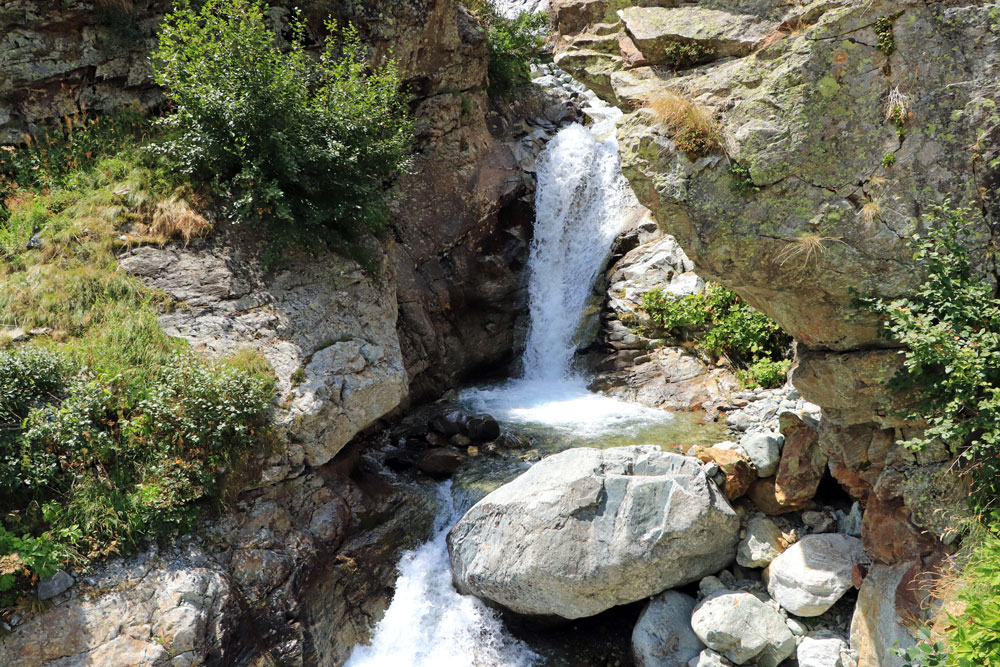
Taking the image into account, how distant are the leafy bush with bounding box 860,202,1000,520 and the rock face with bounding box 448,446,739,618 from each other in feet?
7.89

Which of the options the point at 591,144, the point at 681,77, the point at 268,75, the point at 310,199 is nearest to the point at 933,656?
the point at 681,77

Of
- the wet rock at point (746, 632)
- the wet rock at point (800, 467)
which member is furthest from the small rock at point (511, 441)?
the wet rock at point (746, 632)

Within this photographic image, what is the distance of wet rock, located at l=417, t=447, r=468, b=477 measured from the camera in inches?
374

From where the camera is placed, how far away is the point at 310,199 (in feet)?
31.4

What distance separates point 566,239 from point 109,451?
10702 millimetres

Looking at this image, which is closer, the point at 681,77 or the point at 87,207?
the point at 681,77

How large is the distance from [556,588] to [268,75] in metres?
7.80

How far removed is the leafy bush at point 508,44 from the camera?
16.8 m

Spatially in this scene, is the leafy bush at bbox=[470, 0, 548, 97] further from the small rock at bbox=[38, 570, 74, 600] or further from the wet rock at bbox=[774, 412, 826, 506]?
the small rock at bbox=[38, 570, 74, 600]

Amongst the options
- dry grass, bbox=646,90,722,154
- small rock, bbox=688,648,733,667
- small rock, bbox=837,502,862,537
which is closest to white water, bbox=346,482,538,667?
small rock, bbox=688,648,733,667

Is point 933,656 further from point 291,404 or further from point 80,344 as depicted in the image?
point 80,344

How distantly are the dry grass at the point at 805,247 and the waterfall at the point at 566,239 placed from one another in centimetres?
834

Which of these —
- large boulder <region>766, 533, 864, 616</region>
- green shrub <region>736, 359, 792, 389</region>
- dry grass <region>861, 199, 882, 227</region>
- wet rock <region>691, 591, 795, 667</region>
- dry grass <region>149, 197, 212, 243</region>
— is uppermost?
dry grass <region>149, 197, 212, 243</region>

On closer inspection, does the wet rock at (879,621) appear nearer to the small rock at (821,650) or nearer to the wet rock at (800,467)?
the small rock at (821,650)
